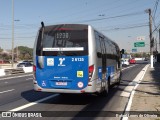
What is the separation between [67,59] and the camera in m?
11.2

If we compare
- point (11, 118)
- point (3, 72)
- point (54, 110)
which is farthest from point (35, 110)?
point (3, 72)

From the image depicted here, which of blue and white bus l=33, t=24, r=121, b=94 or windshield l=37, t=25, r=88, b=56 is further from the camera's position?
windshield l=37, t=25, r=88, b=56

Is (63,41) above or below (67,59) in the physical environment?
above

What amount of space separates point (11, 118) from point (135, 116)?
11.7ft

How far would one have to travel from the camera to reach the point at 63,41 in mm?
11422

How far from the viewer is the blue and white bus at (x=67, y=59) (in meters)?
11.0

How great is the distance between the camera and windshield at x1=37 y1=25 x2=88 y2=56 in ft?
Answer: 36.7

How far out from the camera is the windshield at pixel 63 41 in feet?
36.7

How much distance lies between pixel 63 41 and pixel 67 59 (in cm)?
70

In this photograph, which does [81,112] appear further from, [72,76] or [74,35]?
[74,35]

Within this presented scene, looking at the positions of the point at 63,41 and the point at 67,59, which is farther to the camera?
the point at 63,41

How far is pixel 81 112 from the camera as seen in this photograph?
33.0 feet

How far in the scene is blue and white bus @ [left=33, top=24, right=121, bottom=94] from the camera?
11008 millimetres

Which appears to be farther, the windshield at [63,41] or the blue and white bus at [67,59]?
the windshield at [63,41]
